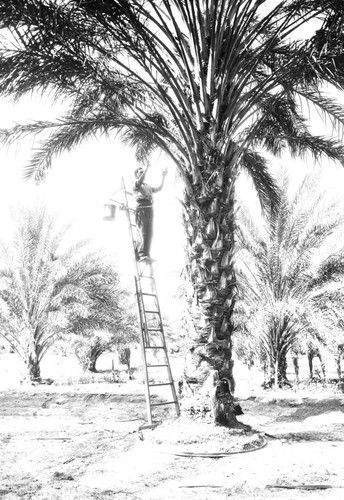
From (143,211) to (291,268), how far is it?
551 cm

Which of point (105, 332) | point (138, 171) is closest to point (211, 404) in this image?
point (138, 171)

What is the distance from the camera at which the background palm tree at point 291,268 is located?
1155cm

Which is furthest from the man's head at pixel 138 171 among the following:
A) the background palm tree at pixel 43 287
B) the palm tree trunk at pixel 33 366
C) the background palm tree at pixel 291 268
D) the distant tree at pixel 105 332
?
the palm tree trunk at pixel 33 366

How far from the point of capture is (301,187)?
12359mm

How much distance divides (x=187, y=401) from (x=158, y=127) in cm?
344

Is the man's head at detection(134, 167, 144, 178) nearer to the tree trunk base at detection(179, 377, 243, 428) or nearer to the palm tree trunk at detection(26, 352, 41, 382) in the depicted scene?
the tree trunk base at detection(179, 377, 243, 428)

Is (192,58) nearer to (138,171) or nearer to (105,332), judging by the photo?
(138,171)

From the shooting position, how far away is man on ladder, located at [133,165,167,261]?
7.26 metres

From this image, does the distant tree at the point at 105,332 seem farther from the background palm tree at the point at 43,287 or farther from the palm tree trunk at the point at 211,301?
the palm tree trunk at the point at 211,301

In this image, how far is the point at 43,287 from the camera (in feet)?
48.6

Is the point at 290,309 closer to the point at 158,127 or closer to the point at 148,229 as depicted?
the point at 148,229

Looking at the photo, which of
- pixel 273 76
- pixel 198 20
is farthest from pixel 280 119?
pixel 198 20

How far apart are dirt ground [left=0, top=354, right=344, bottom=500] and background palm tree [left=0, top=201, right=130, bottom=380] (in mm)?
5864

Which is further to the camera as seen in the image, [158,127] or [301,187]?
[301,187]
